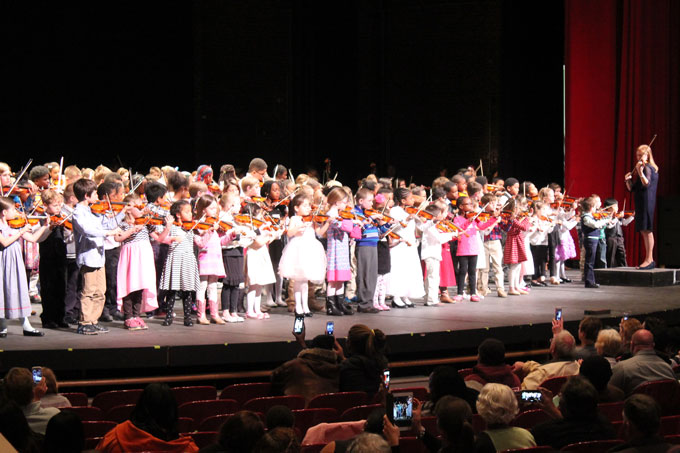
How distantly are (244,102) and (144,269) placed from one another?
789 centimetres

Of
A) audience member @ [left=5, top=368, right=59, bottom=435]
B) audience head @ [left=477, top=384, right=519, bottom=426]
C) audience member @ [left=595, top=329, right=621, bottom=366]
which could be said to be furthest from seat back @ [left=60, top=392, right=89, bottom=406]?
audience member @ [left=595, top=329, right=621, bottom=366]

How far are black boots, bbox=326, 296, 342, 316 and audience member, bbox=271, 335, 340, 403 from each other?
11.3ft

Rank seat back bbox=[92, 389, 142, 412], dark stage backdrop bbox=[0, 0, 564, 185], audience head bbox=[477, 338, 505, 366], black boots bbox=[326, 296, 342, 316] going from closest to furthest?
seat back bbox=[92, 389, 142, 412]
audience head bbox=[477, 338, 505, 366]
black boots bbox=[326, 296, 342, 316]
dark stage backdrop bbox=[0, 0, 564, 185]

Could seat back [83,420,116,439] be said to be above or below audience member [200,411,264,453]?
below

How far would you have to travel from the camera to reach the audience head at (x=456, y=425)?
3576mm

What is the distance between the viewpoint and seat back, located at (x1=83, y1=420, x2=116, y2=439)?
415 cm

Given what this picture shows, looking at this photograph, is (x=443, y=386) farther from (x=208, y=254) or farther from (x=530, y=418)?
(x=208, y=254)

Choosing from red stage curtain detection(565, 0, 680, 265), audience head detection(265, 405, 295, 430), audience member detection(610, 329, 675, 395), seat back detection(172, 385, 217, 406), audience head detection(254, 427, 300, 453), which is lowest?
seat back detection(172, 385, 217, 406)

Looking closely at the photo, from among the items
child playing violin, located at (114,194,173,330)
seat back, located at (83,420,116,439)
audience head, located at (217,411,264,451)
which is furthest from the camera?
child playing violin, located at (114,194,173,330)

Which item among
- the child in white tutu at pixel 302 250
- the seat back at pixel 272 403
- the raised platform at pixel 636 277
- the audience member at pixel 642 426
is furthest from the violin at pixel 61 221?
the raised platform at pixel 636 277

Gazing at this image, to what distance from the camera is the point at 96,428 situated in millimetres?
4180

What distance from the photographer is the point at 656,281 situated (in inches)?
458

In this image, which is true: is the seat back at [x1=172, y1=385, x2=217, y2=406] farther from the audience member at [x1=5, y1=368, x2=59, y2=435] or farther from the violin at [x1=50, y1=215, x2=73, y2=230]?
the violin at [x1=50, y1=215, x2=73, y2=230]

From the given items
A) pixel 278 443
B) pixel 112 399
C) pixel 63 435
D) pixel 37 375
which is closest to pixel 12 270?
pixel 112 399
